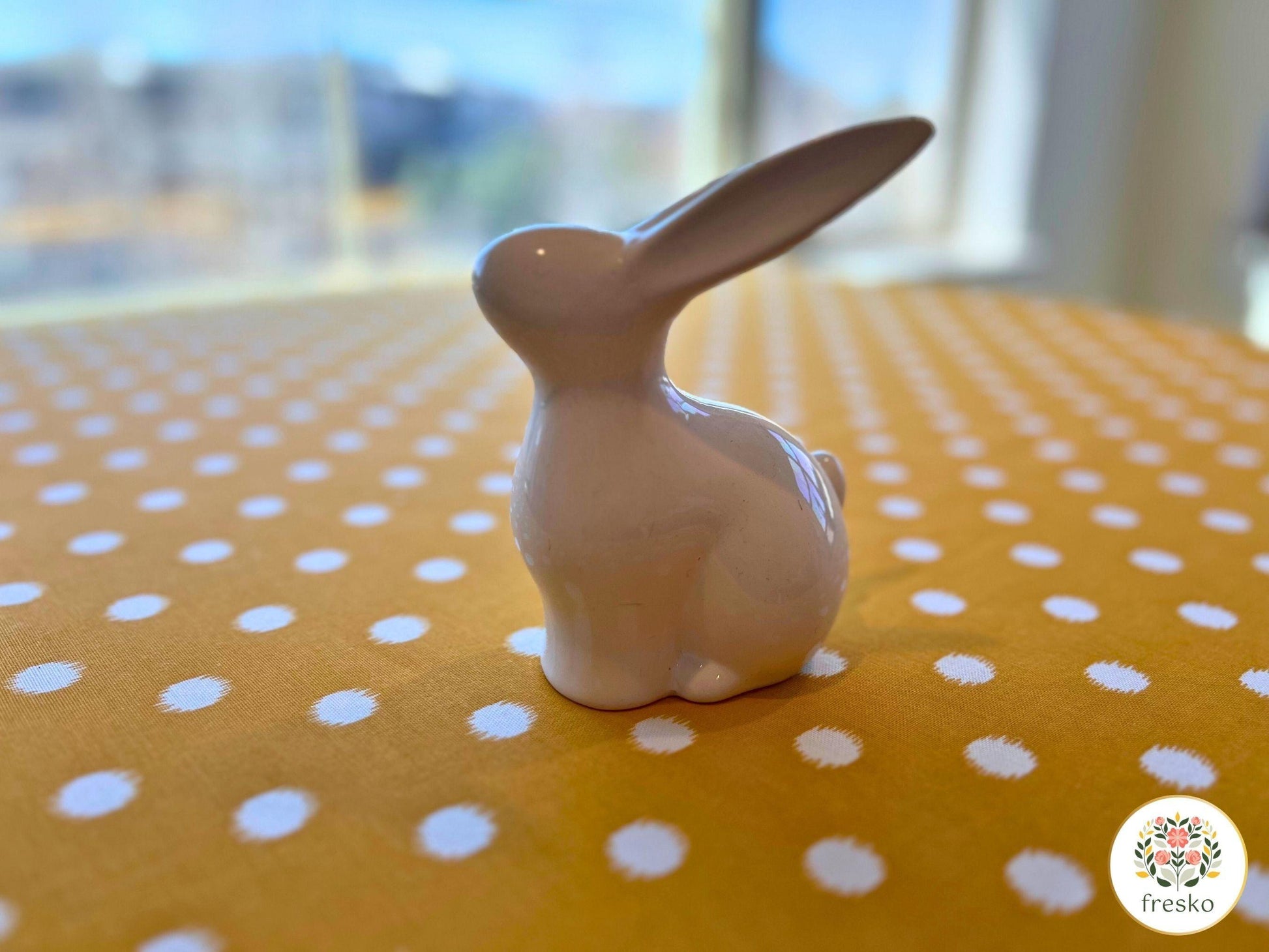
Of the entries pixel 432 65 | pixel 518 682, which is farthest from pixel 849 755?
pixel 432 65

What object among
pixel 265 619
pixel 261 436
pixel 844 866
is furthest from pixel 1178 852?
pixel 261 436

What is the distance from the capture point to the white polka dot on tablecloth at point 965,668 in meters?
0.50

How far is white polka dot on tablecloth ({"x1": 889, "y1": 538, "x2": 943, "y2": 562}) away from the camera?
0.66m

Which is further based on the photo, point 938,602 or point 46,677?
point 938,602

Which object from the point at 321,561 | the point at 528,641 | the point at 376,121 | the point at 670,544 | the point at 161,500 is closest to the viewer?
the point at 670,544

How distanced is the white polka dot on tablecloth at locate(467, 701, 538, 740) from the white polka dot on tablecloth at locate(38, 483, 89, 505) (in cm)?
46

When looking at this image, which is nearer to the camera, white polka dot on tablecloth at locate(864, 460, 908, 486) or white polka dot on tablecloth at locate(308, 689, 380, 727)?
white polka dot on tablecloth at locate(308, 689, 380, 727)

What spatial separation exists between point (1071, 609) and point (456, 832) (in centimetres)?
40

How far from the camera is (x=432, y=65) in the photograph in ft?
7.34

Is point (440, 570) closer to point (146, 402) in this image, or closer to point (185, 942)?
point (185, 942)

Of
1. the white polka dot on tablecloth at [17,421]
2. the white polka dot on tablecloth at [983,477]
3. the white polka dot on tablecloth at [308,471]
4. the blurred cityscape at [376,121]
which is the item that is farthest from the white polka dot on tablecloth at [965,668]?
the blurred cityscape at [376,121]

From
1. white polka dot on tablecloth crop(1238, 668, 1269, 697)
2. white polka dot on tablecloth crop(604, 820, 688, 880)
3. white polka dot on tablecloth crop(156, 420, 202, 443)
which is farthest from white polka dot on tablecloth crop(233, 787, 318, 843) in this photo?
white polka dot on tablecloth crop(156, 420, 202, 443)

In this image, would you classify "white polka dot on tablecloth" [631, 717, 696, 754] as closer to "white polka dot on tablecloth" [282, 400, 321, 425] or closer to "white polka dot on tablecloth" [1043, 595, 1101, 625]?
"white polka dot on tablecloth" [1043, 595, 1101, 625]

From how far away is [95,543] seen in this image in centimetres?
66
